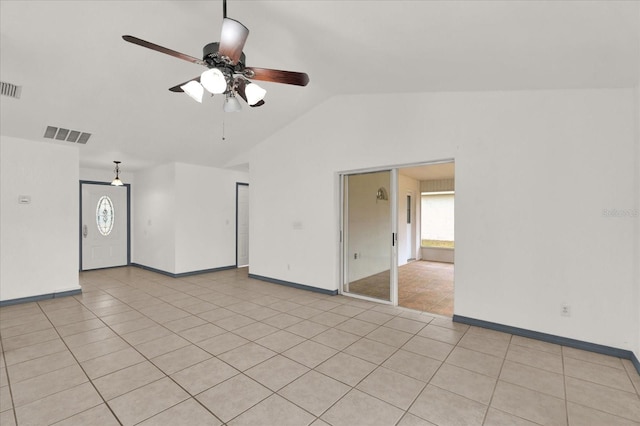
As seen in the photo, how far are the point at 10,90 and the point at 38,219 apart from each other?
233 centimetres

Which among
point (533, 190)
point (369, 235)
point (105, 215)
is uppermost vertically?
point (533, 190)

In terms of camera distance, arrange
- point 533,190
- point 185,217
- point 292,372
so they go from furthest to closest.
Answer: point 185,217, point 533,190, point 292,372

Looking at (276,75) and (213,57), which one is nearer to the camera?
(213,57)

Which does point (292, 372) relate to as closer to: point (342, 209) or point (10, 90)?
point (342, 209)

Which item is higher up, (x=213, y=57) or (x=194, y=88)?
(x=213, y=57)

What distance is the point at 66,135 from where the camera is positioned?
482 cm

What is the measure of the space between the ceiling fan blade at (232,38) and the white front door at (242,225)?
5.98 meters

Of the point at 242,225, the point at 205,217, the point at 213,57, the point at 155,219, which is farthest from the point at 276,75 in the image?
the point at 155,219

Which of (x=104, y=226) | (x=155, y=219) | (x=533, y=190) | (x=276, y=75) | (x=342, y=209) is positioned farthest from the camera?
(x=104, y=226)

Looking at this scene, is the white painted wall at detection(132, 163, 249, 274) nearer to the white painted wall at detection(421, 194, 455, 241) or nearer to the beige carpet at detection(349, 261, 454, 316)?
the beige carpet at detection(349, 261, 454, 316)

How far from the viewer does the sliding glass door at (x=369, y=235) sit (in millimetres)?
4609

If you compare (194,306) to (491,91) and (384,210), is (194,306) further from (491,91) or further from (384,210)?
(491,91)

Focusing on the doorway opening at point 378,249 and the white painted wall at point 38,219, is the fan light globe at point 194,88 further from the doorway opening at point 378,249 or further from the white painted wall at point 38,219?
the white painted wall at point 38,219

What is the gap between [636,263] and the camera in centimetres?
283
